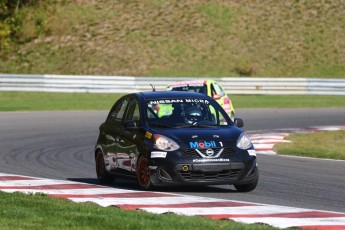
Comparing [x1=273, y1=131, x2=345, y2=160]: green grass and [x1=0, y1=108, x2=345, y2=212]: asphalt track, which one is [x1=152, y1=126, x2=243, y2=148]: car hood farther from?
[x1=273, y1=131, x2=345, y2=160]: green grass

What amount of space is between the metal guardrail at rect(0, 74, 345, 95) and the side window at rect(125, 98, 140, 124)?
2748 cm

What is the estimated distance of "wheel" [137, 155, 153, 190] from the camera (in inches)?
569

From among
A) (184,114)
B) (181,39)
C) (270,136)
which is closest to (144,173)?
(184,114)

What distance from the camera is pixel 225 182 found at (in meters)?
14.3

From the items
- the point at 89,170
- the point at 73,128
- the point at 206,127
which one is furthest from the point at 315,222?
the point at 73,128

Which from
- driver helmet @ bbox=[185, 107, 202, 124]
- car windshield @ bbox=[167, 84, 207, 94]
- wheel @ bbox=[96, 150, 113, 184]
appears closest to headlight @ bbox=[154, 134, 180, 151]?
driver helmet @ bbox=[185, 107, 202, 124]

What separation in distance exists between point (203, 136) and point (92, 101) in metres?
28.1

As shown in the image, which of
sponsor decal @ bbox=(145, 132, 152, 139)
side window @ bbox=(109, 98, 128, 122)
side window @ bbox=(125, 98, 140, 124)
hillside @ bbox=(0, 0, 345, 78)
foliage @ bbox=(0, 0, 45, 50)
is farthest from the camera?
foliage @ bbox=(0, 0, 45, 50)

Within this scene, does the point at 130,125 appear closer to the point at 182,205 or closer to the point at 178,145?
the point at 178,145

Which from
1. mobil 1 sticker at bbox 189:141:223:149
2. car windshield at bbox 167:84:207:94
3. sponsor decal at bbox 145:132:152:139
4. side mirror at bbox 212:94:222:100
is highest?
sponsor decal at bbox 145:132:152:139

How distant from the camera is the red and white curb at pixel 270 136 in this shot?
23219 mm

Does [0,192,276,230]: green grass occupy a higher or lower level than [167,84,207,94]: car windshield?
higher

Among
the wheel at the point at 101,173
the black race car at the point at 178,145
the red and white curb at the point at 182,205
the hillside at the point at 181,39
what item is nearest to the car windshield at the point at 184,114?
the black race car at the point at 178,145

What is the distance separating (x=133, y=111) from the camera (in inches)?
617
